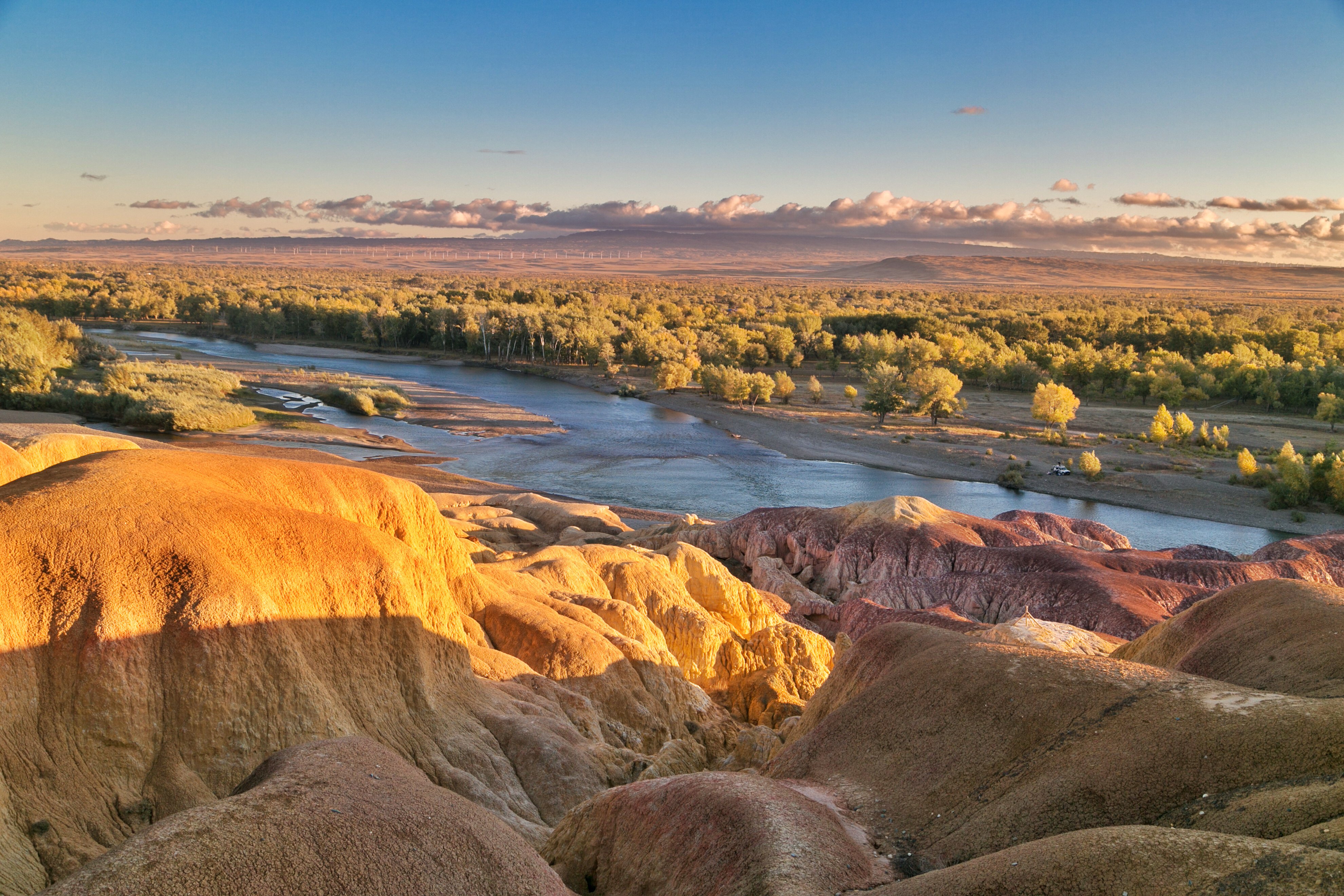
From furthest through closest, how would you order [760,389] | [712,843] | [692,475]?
[760,389]
[692,475]
[712,843]

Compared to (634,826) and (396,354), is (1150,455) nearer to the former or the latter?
(634,826)

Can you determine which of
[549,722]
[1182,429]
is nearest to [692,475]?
[1182,429]

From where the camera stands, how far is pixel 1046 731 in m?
13.9

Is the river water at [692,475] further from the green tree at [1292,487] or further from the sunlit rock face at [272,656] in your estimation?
the sunlit rock face at [272,656]

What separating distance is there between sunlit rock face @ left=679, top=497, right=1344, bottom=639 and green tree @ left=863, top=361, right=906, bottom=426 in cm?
4548

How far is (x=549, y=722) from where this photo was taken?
60.5ft

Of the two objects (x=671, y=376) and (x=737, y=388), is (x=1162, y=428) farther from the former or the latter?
(x=671, y=376)

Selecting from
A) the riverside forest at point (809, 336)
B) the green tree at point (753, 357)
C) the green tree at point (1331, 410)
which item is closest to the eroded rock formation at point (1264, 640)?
the green tree at point (1331, 410)

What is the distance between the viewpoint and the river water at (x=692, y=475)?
61.8 m

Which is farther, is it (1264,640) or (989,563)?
(989,563)

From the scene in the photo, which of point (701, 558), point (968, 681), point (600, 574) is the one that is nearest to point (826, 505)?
point (701, 558)

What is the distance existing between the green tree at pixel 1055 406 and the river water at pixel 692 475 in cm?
2014

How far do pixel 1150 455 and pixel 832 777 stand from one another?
7348cm

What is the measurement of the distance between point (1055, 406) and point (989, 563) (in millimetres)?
53896
